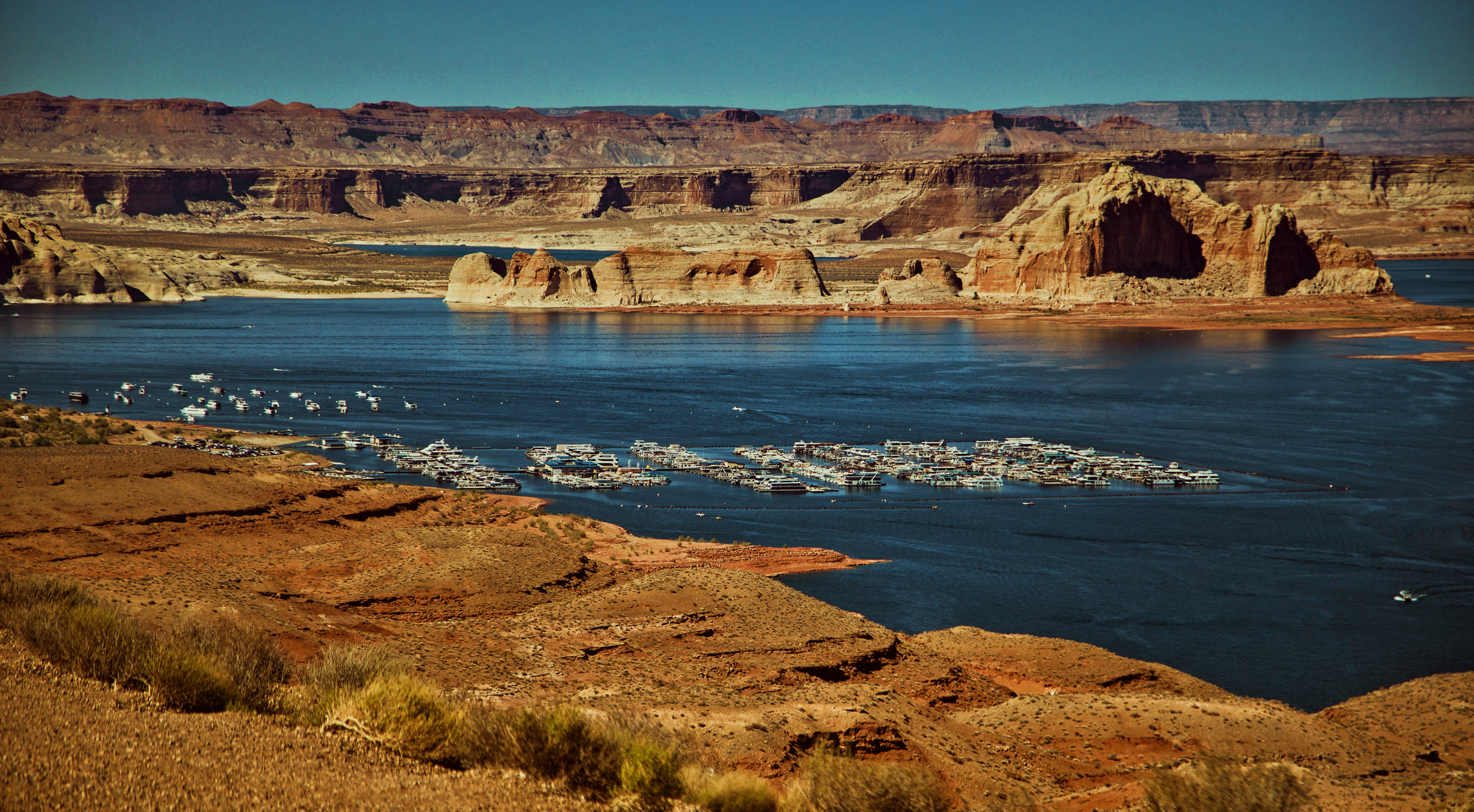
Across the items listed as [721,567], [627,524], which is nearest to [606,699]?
[721,567]

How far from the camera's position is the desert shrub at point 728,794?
1327 centimetres

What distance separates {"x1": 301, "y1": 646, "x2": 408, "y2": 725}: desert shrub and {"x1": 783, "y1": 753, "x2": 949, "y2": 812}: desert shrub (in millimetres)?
5929

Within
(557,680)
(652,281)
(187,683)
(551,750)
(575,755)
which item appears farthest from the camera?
(652,281)

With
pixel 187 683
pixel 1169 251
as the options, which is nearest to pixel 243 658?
pixel 187 683

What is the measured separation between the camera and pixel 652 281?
565 ft

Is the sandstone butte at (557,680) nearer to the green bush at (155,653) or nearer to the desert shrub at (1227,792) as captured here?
the green bush at (155,653)

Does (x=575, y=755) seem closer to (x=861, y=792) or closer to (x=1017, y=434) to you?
(x=861, y=792)

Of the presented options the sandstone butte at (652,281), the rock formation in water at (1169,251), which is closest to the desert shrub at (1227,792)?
the rock formation in water at (1169,251)

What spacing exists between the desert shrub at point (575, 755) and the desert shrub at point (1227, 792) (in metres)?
5.94

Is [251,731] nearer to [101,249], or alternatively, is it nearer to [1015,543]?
[1015,543]

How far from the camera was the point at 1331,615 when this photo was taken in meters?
35.5

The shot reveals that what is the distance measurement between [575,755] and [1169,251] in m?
165

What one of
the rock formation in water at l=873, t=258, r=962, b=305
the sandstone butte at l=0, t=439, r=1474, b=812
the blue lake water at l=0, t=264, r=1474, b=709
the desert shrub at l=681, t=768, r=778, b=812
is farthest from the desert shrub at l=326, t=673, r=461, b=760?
the rock formation in water at l=873, t=258, r=962, b=305

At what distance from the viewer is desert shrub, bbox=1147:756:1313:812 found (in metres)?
13.2
